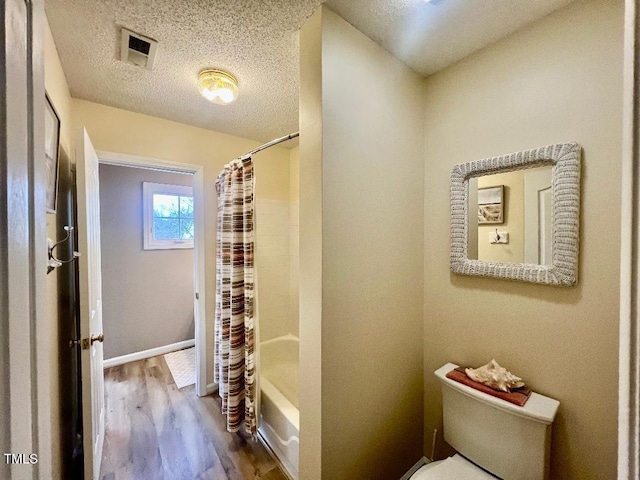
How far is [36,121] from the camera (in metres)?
0.51

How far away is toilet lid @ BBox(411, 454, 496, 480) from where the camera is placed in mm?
1052

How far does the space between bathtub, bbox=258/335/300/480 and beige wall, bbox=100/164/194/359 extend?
4.89ft

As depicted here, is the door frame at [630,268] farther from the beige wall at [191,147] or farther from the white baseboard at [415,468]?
the beige wall at [191,147]

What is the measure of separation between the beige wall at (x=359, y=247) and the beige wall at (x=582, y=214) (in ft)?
1.02

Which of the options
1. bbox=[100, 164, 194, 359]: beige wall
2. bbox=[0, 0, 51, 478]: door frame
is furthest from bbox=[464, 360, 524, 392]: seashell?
bbox=[100, 164, 194, 359]: beige wall

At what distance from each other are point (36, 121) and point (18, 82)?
9 cm

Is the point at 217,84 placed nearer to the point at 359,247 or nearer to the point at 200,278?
the point at 359,247

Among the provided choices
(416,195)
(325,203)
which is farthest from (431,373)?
(325,203)

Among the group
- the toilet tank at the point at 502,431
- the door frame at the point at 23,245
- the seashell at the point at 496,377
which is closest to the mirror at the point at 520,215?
the seashell at the point at 496,377

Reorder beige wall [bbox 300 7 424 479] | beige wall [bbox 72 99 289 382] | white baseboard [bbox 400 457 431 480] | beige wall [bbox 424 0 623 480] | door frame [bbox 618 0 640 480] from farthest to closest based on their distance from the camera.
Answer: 1. beige wall [bbox 72 99 289 382]
2. white baseboard [bbox 400 457 431 480]
3. beige wall [bbox 300 7 424 479]
4. beige wall [bbox 424 0 623 480]
5. door frame [bbox 618 0 640 480]

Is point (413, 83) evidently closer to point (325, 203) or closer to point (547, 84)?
point (547, 84)

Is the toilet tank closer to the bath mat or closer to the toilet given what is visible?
the toilet

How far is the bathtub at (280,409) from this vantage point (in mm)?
1463

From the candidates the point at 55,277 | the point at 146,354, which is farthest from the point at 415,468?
the point at 146,354
